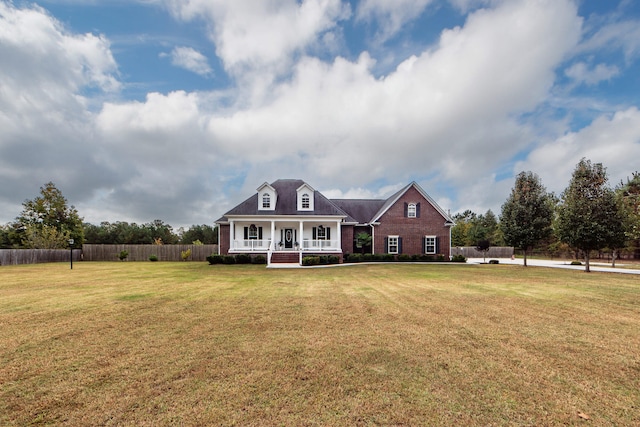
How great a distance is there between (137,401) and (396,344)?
389 cm

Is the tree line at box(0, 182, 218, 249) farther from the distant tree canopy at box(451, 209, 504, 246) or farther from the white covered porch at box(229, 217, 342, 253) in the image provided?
the distant tree canopy at box(451, 209, 504, 246)

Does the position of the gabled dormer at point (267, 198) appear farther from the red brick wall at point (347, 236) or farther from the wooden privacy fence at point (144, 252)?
the wooden privacy fence at point (144, 252)

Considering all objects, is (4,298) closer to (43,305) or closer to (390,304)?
(43,305)

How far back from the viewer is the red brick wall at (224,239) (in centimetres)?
2645

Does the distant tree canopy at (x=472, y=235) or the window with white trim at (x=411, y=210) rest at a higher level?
the window with white trim at (x=411, y=210)

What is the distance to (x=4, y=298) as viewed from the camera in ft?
30.2

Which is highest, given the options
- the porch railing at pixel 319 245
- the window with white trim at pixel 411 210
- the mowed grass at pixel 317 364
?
the window with white trim at pixel 411 210

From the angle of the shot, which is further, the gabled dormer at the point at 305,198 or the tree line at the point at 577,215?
the gabled dormer at the point at 305,198

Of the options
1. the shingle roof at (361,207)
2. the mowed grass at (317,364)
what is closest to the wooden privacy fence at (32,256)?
the mowed grass at (317,364)

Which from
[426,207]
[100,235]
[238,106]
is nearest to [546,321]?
[238,106]

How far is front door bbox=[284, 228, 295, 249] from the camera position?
2699cm

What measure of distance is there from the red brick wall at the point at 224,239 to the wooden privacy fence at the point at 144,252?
8.20 m

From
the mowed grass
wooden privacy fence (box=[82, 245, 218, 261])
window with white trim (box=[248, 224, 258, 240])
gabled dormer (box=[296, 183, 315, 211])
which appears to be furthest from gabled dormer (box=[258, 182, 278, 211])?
the mowed grass

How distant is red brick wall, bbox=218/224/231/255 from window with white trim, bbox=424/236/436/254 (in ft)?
60.6
